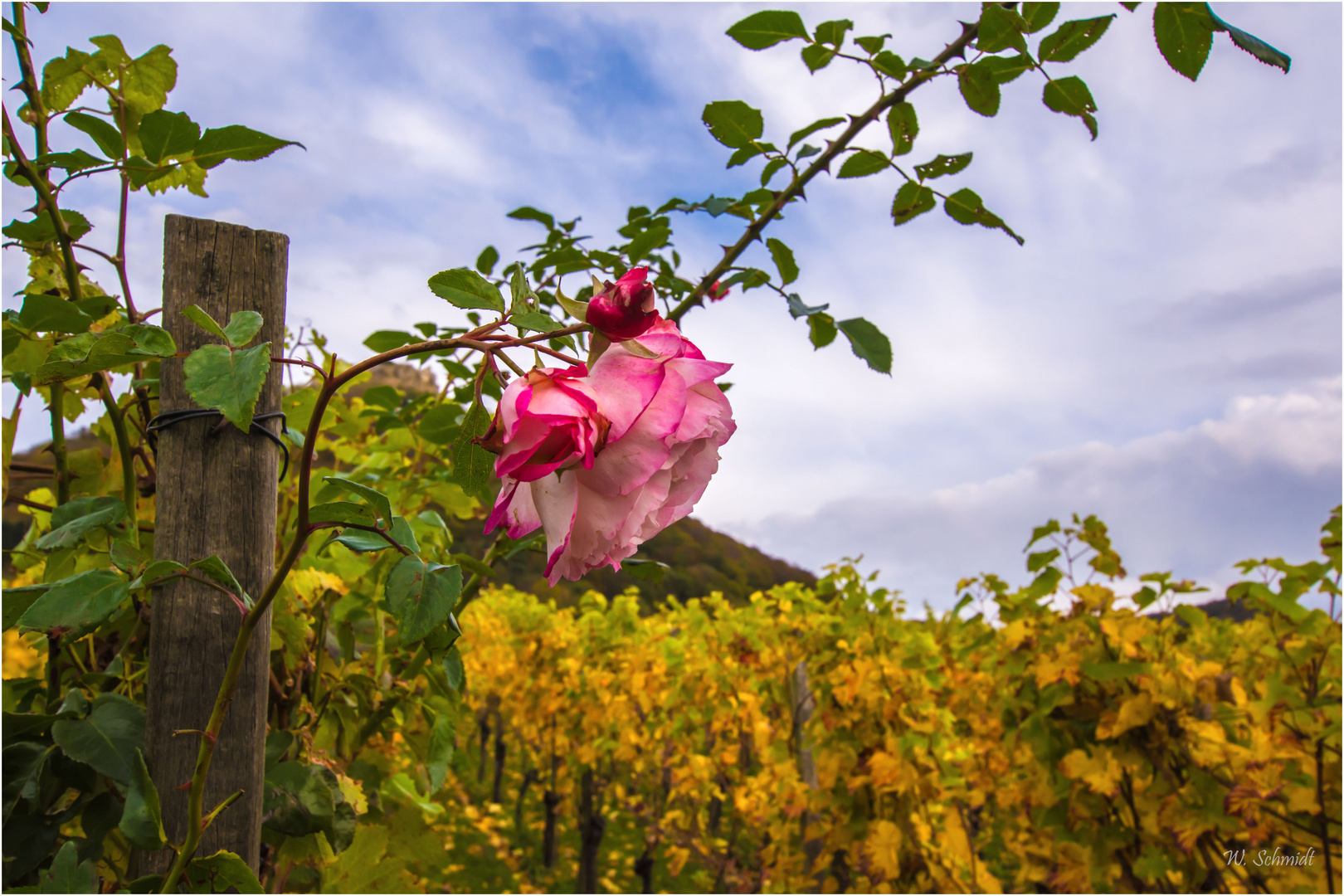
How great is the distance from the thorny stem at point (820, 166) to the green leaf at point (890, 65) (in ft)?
0.10

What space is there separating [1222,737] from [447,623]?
106 inches

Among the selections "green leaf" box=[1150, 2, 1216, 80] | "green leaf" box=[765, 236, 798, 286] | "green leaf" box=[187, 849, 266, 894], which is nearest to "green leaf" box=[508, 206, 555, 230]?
"green leaf" box=[765, 236, 798, 286]

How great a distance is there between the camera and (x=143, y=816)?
0.82 metres

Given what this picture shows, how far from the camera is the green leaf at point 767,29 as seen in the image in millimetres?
1128

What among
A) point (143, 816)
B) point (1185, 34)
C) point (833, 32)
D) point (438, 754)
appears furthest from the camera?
point (438, 754)

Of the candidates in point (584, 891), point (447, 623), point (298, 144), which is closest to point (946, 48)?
point (298, 144)

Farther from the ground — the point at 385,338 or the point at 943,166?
the point at 943,166

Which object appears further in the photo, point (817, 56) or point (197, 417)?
point (817, 56)

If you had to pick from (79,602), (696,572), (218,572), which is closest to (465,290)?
(218,572)

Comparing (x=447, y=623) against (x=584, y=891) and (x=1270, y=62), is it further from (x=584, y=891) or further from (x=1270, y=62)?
(x=584, y=891)

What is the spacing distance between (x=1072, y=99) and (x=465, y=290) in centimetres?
97

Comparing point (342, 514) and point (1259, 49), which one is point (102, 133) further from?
point (1259, 49)

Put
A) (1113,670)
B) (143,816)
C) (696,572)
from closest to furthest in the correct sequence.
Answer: (143,816), (1113,670), (696,572)

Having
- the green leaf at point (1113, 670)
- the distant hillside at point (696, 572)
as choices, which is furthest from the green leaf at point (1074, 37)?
the distant hillside at point (696, 572)
